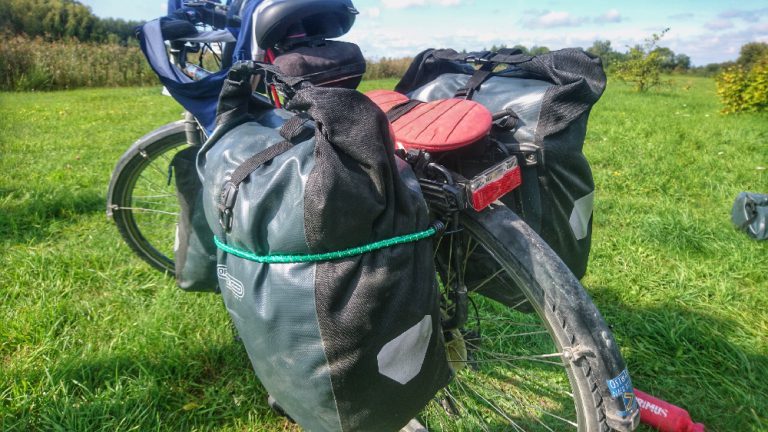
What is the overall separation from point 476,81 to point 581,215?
0.50m

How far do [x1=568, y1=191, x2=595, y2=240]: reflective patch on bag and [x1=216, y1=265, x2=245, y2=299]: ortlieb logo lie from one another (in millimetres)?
932

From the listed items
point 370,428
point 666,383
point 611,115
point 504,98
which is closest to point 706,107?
point 611,115

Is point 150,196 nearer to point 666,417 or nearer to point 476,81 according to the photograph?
point 476,81

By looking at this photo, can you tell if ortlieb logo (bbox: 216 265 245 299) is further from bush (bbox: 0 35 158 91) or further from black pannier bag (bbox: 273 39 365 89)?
bush (bbox: 0 35 158 91)

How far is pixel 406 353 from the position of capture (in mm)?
1222

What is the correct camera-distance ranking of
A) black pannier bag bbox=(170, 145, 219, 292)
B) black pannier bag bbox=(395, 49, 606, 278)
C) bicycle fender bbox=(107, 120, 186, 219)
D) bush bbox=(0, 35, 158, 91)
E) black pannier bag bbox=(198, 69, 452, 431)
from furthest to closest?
bush bbox=(0, 35, 158, 91) → bicycle fender bbox=(107, 120, 186, 219) → black pannier bag bbox=(170, 145, 219, 292) → black pannier bag bbox=(395, 49, 606, 278) → black pannier bag bbox=(198, 69, 452, 431)

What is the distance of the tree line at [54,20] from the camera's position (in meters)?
25.3

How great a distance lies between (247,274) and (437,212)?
18.9 inches

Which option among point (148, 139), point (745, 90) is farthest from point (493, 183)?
point (745, 90)

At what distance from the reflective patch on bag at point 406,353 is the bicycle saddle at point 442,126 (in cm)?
41

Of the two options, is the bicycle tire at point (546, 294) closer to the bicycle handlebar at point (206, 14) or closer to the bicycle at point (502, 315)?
the bicycle at point (502, 315)

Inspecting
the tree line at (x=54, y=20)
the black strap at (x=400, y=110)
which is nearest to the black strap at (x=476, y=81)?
the black strap at (x=400, y=110)

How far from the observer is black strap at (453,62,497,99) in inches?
64.4

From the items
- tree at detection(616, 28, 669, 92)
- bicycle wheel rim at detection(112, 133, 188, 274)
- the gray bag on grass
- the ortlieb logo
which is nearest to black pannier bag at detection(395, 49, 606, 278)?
the ortlieb logo
